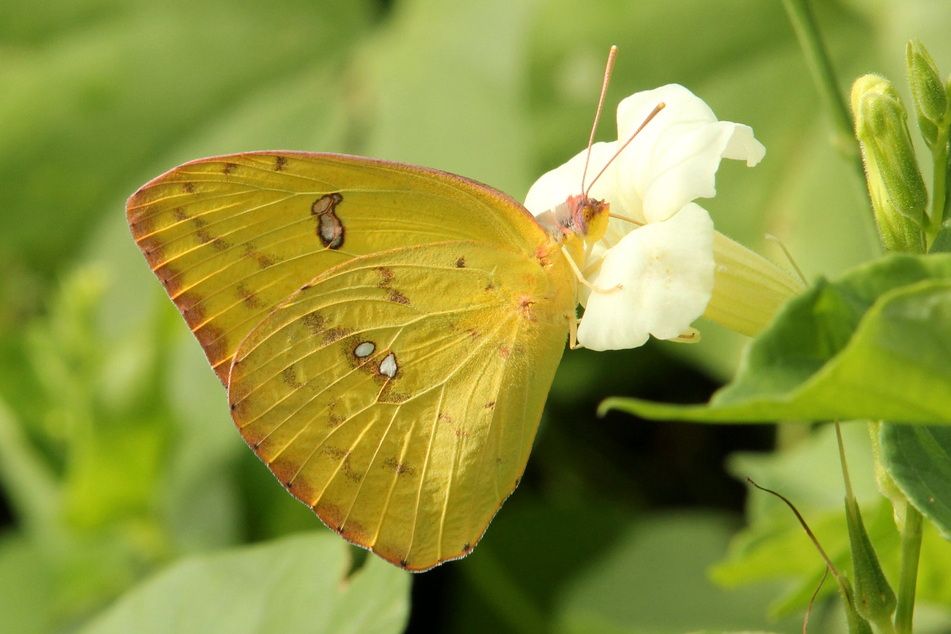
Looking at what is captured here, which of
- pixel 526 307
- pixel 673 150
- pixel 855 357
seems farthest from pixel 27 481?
pixel 855 357

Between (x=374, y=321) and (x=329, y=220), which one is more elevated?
(x=329, y=220)

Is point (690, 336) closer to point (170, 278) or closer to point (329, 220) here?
point (329, 220)

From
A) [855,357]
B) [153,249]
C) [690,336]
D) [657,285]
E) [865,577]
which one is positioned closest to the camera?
[855,357]

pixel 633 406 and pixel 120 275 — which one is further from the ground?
pixel 120 275

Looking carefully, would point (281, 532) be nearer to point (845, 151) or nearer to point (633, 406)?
point (845, 151)

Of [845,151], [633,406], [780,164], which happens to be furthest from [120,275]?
[633,406]

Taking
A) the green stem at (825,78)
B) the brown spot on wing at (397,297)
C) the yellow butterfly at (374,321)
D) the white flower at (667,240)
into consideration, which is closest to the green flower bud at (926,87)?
the white flower at (667,240)
